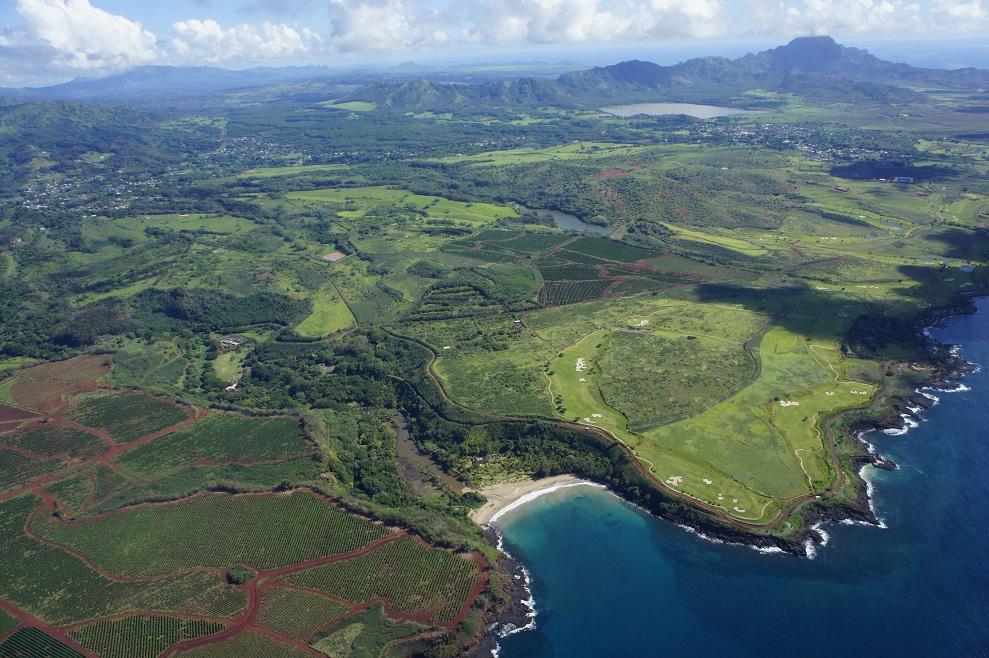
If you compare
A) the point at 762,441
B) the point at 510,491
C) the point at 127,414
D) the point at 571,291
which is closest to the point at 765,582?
the point at 762,441

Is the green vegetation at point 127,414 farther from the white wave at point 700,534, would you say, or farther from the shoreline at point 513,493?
the white wave at point 700,534

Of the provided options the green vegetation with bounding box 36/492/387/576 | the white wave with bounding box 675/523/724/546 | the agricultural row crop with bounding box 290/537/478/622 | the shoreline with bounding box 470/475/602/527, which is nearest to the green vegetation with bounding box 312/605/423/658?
the agricultural row crop with bounding box 290/537/478/622

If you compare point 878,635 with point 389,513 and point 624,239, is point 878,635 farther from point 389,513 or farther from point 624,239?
point 624,239

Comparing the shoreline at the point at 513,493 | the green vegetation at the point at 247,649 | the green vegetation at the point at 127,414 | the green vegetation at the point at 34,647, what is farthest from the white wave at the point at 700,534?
the green vegetation at the point at 127,414

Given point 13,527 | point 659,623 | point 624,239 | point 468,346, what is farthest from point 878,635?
point 624,239

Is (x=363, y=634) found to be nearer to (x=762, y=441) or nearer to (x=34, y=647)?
(x=34, y=647)

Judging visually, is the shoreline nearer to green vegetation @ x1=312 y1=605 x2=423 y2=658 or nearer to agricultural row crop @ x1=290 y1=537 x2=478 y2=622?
agricultural row crop @ x1=290 y1=537 x2=478 y2=622
